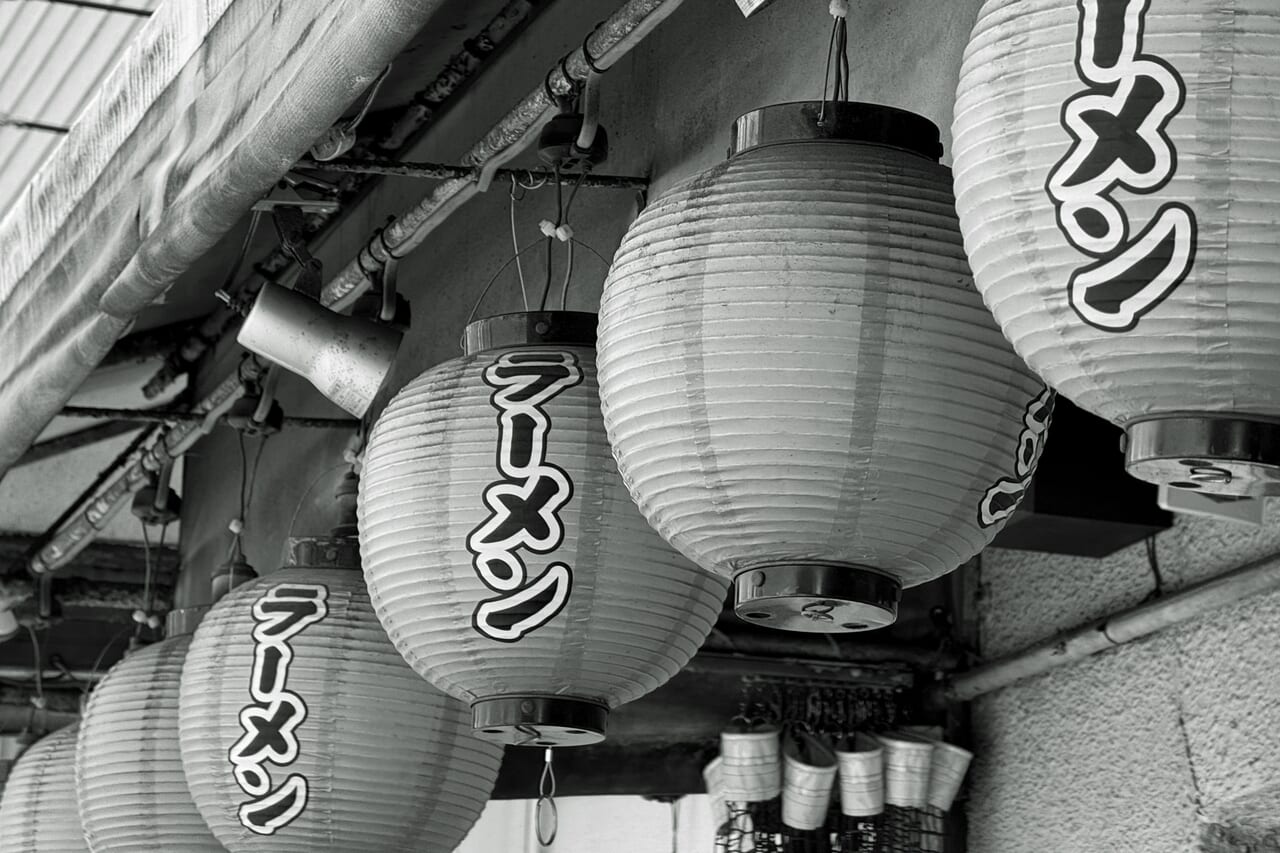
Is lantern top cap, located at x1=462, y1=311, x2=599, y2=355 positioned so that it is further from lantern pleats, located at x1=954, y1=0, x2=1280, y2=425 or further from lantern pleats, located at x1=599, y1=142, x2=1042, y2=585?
lantern pleats, located at x1=954, y1=0, x2=1280, y2=425

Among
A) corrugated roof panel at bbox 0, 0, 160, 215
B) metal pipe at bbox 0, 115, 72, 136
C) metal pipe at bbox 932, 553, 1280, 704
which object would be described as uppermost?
corrugated roof panel at bbox 0, 0, 160, 215

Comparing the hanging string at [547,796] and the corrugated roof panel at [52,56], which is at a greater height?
the corrugated roof panel at [52,56]

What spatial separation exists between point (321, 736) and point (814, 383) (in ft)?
4.34

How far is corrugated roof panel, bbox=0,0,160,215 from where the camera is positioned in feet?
12.9

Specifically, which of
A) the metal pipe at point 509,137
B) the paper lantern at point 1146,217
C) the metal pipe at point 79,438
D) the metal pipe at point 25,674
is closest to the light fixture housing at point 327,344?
the metal pipe at point 509,137

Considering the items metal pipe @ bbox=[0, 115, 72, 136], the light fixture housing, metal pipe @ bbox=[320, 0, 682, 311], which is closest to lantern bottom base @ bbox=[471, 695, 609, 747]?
metal pipe @ bbox=[320, 0, 682, 311]

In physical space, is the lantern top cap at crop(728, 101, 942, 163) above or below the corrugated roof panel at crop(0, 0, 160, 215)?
below

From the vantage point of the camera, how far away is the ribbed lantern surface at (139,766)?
345 cm

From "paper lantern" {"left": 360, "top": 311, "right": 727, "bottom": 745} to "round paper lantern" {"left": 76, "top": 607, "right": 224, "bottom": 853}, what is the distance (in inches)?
51.2

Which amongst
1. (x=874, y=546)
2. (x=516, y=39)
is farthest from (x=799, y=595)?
(x=516, y=39)

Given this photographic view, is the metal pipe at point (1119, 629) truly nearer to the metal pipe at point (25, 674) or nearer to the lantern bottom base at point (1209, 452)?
Answer: the lantern bottom base at point (1209, 452)

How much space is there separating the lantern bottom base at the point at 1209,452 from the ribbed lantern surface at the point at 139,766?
2.44 meters

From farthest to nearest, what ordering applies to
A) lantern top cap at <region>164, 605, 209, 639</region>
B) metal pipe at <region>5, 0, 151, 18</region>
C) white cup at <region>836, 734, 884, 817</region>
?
white cup at <region>836, 734, 884, 817</region> < metal pipe at <region>5, 0, 151, 18</region> < lantern top cap at <region>164, 605, 209, 639</region>

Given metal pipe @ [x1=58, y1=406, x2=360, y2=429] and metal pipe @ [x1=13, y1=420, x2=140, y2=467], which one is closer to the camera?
metal pipe @ [x1=58, y1=406, x2=360, y2=429]
